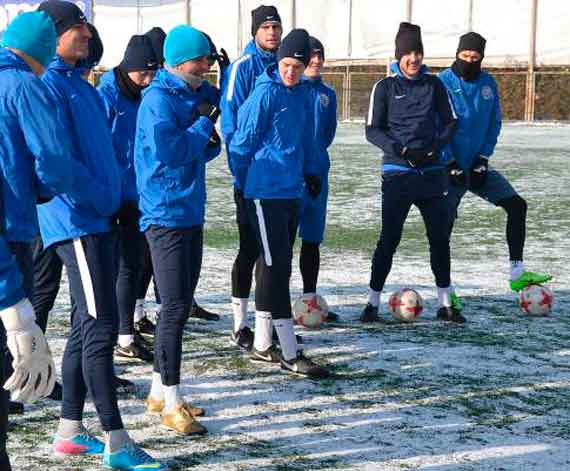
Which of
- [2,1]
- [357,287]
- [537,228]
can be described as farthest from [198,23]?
[357,287]

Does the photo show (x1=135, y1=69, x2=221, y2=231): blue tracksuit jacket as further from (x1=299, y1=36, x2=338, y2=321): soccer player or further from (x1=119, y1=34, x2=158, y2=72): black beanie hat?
(x1=299, y1=36, x2=338, y2=321): soccer player

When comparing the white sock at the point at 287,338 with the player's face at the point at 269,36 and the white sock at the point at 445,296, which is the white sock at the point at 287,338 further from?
the player's face at the point at 269,36

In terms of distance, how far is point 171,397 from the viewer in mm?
5223

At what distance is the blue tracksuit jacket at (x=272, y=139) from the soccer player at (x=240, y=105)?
64cm

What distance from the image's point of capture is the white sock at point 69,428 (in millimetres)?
Answer: 4855

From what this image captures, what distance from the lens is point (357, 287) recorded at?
902 cm

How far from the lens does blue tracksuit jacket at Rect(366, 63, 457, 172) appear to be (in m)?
7.64

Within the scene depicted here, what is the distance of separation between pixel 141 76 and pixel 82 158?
1980mm

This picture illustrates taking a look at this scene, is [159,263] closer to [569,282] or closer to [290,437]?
[290,437]

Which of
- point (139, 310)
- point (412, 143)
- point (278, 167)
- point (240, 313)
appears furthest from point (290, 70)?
point (139, 310)

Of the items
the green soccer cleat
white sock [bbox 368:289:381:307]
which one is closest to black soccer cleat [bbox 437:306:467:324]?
white sock [bbox 368:289:381:307]

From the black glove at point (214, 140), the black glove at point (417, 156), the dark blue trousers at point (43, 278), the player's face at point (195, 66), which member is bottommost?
the dark blue trousers at point (43, 278)

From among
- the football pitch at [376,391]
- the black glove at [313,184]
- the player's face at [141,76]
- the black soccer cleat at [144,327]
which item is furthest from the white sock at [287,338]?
the player's face at [141,76]

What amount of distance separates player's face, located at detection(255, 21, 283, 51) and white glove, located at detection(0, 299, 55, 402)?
13.7ft
